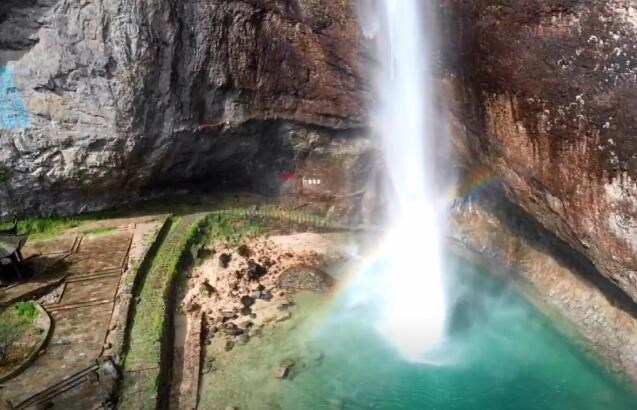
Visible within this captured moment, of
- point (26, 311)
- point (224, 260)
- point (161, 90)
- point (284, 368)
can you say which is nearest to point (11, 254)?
point (26, 311)

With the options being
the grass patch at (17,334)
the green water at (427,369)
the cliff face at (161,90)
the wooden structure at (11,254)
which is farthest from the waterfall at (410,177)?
the wooden structure at (11,254)

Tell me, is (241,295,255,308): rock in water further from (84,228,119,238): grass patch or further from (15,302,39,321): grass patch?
(15,302,39,321): grass patch

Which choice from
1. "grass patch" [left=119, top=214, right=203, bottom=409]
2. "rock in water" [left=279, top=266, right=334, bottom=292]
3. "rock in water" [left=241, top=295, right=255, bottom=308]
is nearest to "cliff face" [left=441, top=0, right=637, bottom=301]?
"rock in water" [left=279, top=266, right=334, bottom=292]

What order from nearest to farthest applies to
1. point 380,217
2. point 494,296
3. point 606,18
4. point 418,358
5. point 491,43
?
point 606,18 → point 491,43 → point 418,358 → point 494,296 → point 380,217

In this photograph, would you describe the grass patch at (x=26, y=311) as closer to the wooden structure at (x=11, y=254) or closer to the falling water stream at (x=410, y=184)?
the wooden structure at (x=11, y=254)

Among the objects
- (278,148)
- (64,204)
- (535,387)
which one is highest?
(278,148)

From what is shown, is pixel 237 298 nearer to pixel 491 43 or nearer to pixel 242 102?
pixel 242 102

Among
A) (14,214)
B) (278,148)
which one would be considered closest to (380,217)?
(278,148)

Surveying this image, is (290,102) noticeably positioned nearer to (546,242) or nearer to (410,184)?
(410,184)
